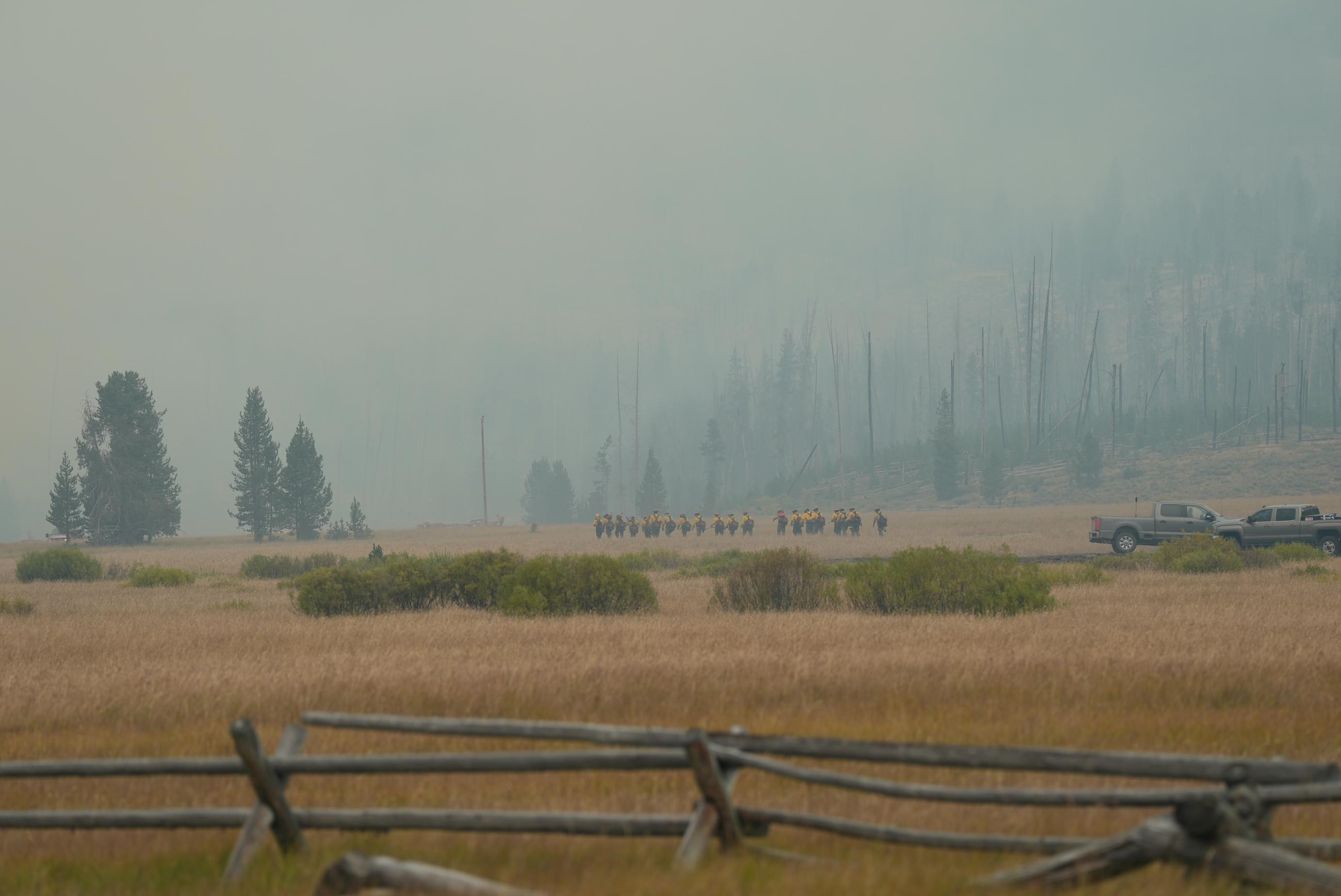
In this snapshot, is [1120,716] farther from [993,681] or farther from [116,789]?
[116,789]

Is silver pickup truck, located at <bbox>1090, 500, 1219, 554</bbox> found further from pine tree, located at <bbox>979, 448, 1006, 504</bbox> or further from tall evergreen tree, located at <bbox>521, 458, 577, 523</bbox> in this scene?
tall evergreen tree, located at <bbox>521, 458, 577, 523</bbox>

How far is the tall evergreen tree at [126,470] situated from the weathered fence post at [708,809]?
9414 cm

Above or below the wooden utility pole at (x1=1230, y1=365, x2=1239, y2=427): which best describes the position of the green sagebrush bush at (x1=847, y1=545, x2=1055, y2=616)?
below

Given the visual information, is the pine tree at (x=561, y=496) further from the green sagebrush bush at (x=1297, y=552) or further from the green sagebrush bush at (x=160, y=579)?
the green sagebrush bush at (x=1297, y=552)

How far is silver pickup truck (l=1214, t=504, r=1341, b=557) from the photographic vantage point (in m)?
39.3

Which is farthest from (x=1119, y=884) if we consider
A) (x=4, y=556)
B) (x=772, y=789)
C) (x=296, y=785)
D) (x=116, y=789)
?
(x=4, y=556)

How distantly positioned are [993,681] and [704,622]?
25.7 feet

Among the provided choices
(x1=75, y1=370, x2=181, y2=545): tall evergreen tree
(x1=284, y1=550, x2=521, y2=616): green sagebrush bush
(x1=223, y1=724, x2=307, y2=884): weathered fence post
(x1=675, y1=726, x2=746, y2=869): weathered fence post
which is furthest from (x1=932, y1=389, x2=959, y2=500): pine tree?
(x1=223, y1=724, x2=307, y2=884): weathered fence post

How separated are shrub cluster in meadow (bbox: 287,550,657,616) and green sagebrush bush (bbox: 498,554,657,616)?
0.01m

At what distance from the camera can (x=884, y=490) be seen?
448ft

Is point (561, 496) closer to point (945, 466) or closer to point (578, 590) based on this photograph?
point (945, 466)

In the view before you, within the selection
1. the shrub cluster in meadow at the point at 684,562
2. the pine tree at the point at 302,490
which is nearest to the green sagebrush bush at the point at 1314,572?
the shrub cluster in meadow at the point at 684,562

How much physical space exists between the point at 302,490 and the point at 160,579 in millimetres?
62145

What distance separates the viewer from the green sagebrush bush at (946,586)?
72.4ft
